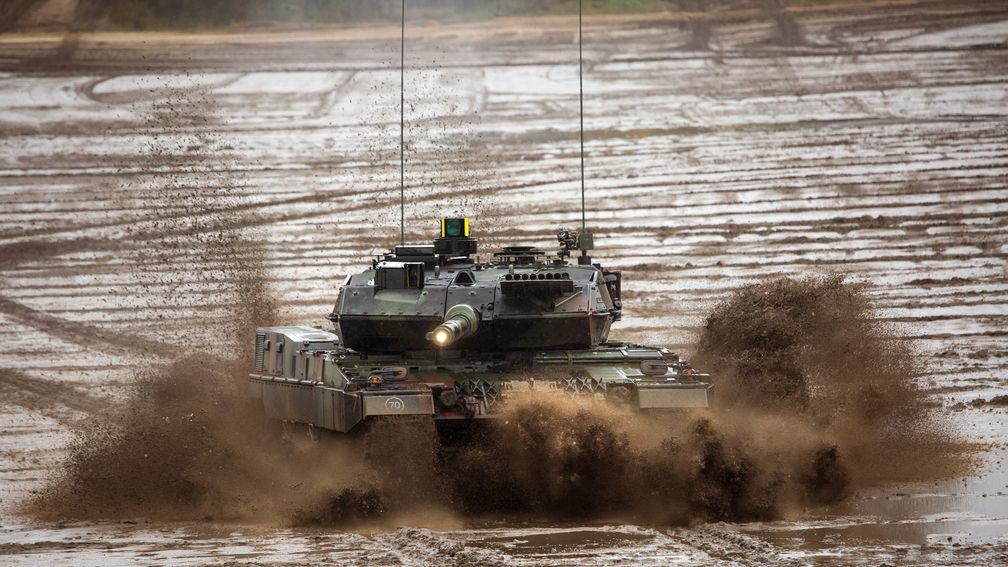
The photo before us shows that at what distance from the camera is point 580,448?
13.5 meters

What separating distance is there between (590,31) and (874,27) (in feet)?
20.7

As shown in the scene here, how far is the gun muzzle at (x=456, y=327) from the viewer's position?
14211 mm

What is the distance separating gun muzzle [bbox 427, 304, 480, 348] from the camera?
46.6ft

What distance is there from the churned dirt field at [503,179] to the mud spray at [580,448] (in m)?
0.35

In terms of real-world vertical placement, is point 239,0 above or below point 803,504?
above

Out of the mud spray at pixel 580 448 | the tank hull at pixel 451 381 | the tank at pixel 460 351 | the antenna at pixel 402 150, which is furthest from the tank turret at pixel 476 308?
the mud spray at pixel 580 448

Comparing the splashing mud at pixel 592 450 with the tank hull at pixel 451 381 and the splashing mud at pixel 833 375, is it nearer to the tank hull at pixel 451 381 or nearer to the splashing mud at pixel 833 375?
the splashing mud at pixel 833 375

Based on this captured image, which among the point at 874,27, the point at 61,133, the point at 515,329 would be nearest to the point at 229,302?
the point at 61,133

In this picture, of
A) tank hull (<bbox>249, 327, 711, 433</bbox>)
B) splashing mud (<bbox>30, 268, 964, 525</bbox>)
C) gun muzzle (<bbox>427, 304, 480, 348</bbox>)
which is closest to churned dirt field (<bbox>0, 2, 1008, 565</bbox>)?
splashing mud (<bbox>30, 268, 964, 525</bbox>)

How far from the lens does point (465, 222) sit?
17.5m

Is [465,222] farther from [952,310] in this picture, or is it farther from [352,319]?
[952,310]

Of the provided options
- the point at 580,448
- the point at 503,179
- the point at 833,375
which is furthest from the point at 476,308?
the point at 503,179

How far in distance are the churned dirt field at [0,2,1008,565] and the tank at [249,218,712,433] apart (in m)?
1.29

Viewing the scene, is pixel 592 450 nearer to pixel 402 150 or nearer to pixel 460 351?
pixel 460 351
